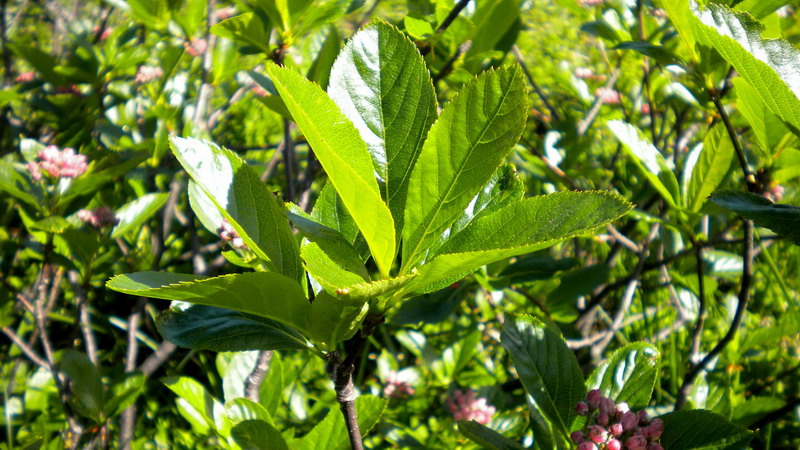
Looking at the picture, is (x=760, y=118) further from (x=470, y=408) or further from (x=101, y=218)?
(x=101, y=218)

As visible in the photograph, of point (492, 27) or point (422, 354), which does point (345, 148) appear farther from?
point (422, 354)

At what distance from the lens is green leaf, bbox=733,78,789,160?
2.49 feet

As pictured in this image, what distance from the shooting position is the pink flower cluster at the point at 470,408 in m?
1.45

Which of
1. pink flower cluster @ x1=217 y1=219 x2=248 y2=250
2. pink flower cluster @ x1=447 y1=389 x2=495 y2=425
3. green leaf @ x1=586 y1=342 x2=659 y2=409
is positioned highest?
pink flower cluster @ x1=217 y1=219 x2=248 y2=250

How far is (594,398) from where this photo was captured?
84cm

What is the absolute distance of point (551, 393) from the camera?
0.84 metres

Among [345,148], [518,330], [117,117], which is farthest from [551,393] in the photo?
[117,117]

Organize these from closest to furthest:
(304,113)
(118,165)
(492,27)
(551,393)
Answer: (304,113) → (551,393) → (492,27) → (118,165)

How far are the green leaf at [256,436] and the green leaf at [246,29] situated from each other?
703 mm

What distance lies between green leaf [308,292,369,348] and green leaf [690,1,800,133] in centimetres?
42

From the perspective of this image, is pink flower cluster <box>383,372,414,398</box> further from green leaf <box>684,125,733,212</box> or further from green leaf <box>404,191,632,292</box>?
green leaf <box>404,191,632,292</box>

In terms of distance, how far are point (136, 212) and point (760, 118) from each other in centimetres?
122

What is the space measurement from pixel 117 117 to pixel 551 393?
1.77 metres

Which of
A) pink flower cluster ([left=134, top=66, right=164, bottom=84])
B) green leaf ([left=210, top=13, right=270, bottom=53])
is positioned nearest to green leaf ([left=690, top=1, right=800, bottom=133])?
green leaf ([left=210, top=13, right=270, bottom=53])
